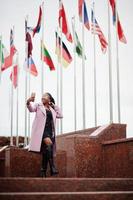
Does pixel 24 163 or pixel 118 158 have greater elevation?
pixel 118 158

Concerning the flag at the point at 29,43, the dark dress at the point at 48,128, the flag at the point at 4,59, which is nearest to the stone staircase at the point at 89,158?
the dark dress at the point at 48,128

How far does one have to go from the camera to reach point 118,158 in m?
10.9

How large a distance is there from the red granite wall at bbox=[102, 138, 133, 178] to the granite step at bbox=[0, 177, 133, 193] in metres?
2.29

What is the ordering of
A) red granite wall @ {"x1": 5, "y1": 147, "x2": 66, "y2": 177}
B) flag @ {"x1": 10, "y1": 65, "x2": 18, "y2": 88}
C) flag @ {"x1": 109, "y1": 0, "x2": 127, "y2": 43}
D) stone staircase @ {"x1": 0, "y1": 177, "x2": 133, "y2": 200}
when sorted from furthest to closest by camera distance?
flag @ {"x1": 10, "y1": 65, "x2": 18, "y2": 88} → flag @ {"x1": 109, "y1": 0, "x2": 127, "y2": 43} → red granite wall @ {"x1": 5, "y1": 147, "x2": 66, "y2": 177} → stone staircase @ {"x1": 0, "y1": 177, "x2": 133, "y2": 200}

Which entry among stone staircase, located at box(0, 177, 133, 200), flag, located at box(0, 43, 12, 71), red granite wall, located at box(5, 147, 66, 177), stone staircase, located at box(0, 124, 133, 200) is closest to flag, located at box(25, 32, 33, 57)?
flag, located at box(0, 43, 12, 71)

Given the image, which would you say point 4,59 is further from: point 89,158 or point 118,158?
point 118,158

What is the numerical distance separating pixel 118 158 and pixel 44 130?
2.33m

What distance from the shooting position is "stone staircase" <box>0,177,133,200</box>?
21.4 ft

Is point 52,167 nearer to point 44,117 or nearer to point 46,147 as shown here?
point 46,147

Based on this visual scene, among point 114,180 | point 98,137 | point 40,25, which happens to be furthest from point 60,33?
point 114,180

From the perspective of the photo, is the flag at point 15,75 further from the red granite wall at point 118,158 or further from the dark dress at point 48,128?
the dark dress at point 48,128

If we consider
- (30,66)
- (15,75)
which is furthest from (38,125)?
(15,75)

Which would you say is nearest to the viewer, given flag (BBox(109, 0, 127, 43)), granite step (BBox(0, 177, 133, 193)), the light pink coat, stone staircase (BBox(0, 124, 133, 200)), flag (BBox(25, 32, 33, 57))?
granite step (BBox(0, 177, 133, 193))

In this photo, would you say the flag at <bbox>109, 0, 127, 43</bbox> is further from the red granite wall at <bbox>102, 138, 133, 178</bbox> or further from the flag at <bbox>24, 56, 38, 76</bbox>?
the red granite wall at <bbox>102, 138, 133, 178</bbox>
